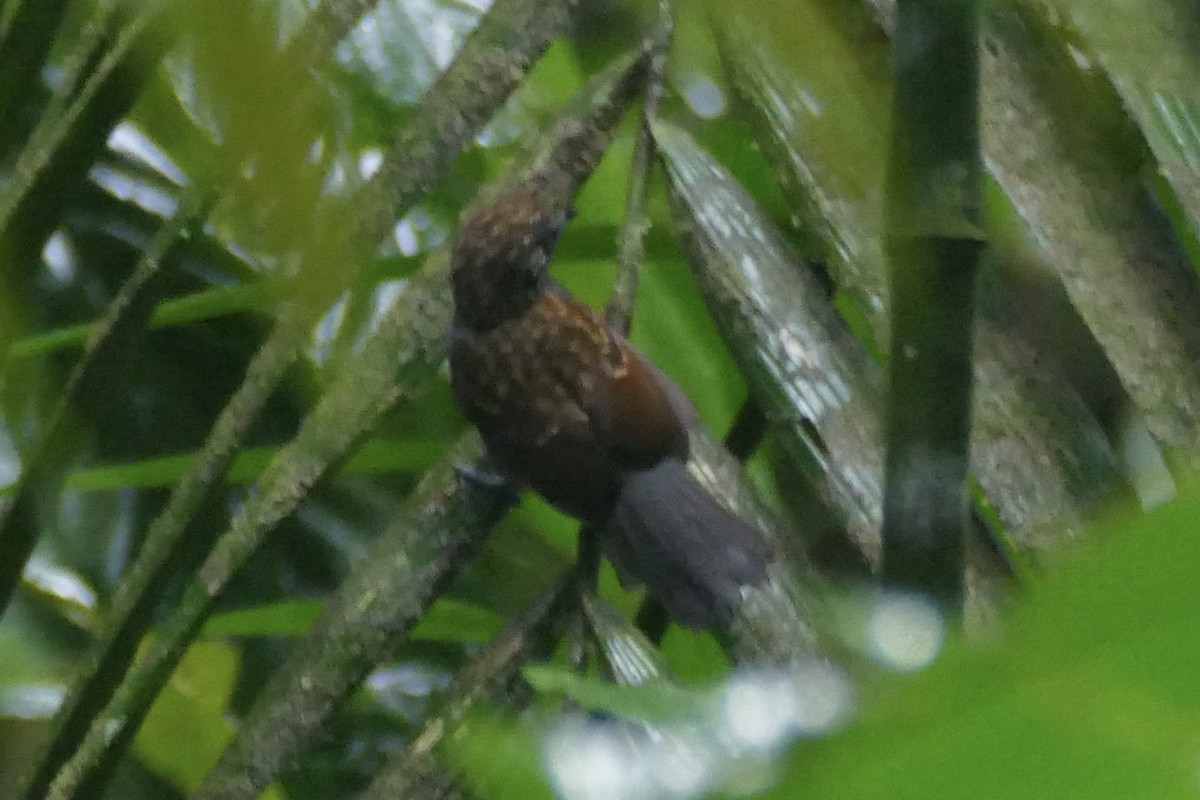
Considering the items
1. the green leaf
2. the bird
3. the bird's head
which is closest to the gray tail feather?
the bird

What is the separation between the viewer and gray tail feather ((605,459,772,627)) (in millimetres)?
490

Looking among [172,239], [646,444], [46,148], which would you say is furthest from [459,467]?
[46,148]

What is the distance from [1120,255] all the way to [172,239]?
491mm

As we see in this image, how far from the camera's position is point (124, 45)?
0.59 m

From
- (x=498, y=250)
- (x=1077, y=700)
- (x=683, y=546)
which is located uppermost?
(x=498, y=250)

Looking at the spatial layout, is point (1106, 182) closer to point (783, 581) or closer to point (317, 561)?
point (783, 581)

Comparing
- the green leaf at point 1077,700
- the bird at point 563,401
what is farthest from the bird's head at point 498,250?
the green leaf at point 1077,700

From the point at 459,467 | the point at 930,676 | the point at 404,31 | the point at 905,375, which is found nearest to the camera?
the point at 930,676

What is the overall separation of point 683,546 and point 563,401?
14 centimetres

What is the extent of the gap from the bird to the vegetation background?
0.03 metres

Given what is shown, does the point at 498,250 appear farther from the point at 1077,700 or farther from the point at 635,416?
the point at 1077,700

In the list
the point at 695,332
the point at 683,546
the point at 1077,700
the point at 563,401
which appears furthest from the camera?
the point at 695,332

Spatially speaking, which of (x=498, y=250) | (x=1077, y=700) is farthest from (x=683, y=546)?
(x=1077, y=700)

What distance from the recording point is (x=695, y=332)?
78 centimetres
